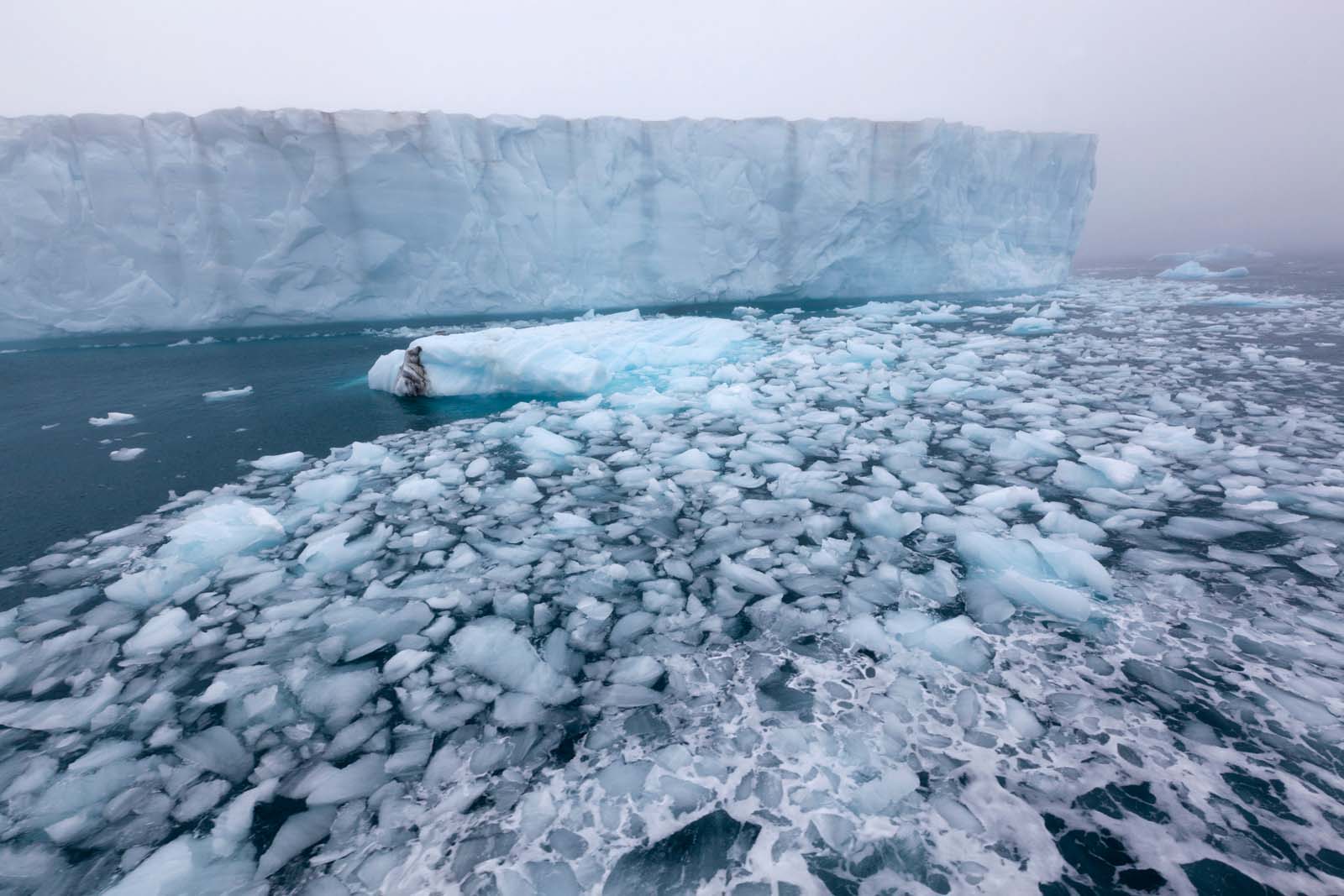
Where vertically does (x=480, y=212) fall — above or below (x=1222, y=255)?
above

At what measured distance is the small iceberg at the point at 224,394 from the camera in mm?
4953

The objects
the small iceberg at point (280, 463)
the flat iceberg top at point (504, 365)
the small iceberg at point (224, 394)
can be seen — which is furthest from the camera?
the small iceberg at point (224, 394)

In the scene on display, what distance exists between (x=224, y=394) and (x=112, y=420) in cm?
83

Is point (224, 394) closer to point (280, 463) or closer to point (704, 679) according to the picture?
point (280, 463)

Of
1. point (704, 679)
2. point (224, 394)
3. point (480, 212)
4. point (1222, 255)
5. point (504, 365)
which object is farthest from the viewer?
point (1222, 255)

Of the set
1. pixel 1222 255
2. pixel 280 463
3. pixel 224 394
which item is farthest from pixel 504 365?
pixel 1222 255

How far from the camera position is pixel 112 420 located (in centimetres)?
429

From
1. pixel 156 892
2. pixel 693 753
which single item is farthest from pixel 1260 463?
pixel 156 892

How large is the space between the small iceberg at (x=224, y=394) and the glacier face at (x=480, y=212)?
219 inches

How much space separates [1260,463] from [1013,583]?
2.02m

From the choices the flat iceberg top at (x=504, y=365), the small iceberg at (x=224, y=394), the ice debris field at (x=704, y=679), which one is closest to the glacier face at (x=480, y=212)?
the small iceberg at (x=224, y=394)

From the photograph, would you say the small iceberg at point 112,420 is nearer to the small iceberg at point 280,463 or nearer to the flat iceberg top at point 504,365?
the flat iceberg top at point 504,365

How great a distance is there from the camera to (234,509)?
7.97ft

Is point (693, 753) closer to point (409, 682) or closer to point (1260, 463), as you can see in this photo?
point (409, 682)
